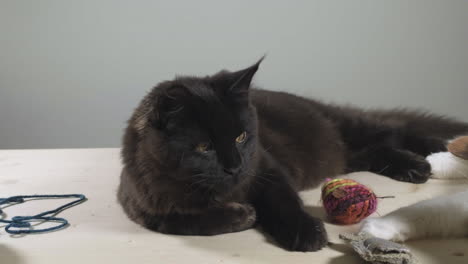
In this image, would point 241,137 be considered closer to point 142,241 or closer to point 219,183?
point 219,183

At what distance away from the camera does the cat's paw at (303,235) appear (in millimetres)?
1140

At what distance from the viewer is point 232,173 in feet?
3.91

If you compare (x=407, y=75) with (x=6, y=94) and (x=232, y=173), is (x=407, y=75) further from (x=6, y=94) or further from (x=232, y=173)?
(x=6, y=94)

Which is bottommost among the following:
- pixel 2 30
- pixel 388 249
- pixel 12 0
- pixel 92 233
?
pixel 92 233

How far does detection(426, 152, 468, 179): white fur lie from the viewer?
1.66 meters

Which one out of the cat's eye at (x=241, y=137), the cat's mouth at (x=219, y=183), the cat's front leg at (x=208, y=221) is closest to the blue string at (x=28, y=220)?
the cat's front leg at (x=208, y=221)

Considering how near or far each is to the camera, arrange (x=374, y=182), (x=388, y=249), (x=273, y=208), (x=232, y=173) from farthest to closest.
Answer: (x=374, y=182) < (x=273, y=208) < (x=232, y=173) < (x=388, y=249)

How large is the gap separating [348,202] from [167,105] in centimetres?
58

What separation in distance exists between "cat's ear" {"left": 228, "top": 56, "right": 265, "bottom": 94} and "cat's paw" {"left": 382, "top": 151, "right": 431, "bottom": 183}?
2.70ft

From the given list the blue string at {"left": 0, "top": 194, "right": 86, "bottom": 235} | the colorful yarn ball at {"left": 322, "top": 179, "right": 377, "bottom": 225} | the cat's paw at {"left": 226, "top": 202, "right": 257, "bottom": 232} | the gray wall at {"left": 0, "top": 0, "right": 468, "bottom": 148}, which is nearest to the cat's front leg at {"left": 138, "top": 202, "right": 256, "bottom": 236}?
the cat's paw at {"left": 226, "top": 202, "right": 257, "bottom": 232}

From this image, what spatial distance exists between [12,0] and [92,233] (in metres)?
2.01

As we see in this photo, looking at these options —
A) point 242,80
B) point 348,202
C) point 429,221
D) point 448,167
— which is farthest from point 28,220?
point 448,167

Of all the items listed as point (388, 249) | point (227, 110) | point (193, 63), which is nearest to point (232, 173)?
point (227, 110)

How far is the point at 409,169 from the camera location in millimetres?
1736
